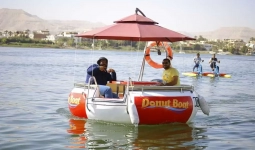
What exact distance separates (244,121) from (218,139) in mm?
2960

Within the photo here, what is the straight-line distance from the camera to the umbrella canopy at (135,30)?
11120mm

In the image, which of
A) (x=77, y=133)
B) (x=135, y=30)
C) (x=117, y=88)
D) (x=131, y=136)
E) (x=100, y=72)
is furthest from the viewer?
(x=117, y=88)

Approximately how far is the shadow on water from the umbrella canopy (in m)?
2.31

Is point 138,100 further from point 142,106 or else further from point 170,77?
point 170,77

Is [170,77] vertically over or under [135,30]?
under

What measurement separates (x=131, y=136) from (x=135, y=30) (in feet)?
8.68

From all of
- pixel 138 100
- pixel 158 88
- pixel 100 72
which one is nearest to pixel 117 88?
pixel 100 72

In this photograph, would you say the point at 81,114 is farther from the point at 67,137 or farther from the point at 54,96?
the point at 54,96

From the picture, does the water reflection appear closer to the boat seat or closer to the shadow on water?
the shadow on water

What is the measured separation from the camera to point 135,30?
443 inches

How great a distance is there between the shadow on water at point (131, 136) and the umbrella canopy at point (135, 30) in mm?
2308

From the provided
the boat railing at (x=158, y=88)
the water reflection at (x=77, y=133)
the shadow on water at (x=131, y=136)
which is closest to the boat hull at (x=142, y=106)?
the boat railing at (x=158, y=88)

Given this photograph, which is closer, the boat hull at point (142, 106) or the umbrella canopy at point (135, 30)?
the boat hull at point (142, 106)

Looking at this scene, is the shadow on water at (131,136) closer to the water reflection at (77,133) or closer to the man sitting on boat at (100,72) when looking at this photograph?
the water reflection at (77,133)
